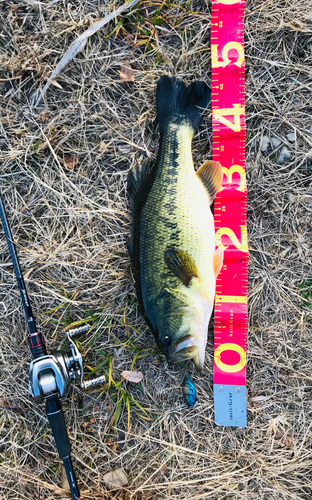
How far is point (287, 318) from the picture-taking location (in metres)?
2.33

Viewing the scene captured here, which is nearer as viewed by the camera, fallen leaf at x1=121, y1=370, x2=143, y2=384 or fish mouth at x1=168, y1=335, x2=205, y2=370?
fish mouth at x1=168, y1=335, x2=205, y2=370

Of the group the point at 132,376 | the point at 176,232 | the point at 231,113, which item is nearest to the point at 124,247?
the point at 176,232

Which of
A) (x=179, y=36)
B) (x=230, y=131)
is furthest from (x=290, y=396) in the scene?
(x=179, y=36)

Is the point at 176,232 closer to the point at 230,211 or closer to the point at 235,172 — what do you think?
the point at 230,211

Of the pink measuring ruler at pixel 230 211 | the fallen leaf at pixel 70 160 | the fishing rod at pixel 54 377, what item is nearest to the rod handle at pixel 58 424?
the fishing rod at pixel 54 377

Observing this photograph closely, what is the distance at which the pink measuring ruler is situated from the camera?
7.41ft

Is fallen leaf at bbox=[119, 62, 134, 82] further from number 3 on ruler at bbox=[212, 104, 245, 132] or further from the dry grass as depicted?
number 3 on ruler at bbox=[212, 104, 245, 132]

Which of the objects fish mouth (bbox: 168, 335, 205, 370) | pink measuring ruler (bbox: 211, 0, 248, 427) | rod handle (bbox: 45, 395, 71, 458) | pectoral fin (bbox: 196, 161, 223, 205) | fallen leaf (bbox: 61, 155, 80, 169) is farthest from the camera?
fallen leaf (bbox: 61, 155, 80, 169)

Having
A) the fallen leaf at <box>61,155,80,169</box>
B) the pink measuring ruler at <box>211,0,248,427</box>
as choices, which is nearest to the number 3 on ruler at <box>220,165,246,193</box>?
→ the pink measuring ruler at <box>211,0,248,427</box>

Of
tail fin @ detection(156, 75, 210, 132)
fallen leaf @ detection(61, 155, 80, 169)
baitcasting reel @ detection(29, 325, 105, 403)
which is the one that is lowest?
baitcasting reel @ detection(29, 325, 105, 403)

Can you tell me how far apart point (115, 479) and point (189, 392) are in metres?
0.78

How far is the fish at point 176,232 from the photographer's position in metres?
1.94

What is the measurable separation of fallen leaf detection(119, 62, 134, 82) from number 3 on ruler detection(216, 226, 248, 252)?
1211mm

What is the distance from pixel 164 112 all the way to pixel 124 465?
2.40 meters
